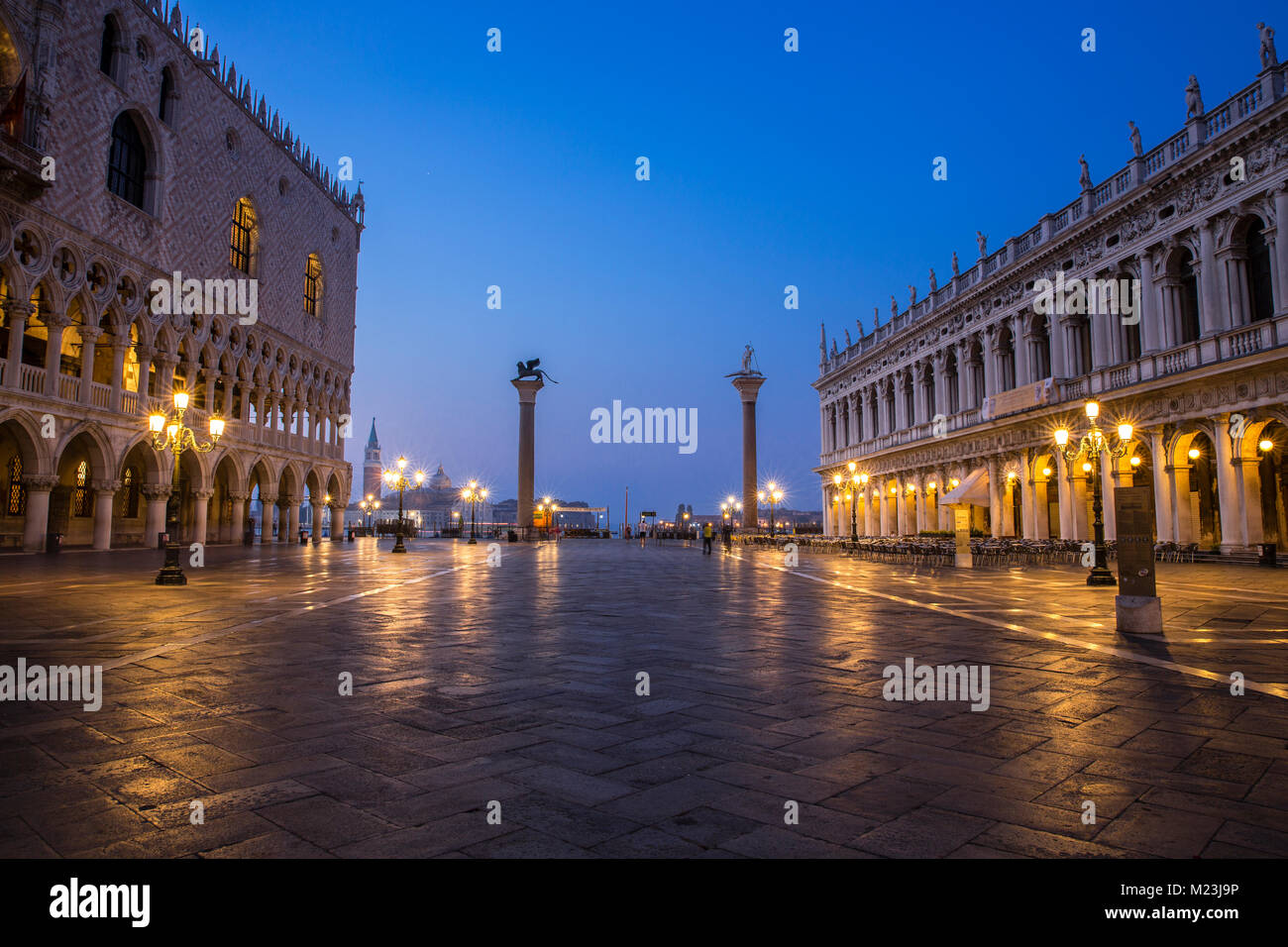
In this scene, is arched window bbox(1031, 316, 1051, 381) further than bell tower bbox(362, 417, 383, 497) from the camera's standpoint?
No

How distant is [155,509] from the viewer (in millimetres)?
29703

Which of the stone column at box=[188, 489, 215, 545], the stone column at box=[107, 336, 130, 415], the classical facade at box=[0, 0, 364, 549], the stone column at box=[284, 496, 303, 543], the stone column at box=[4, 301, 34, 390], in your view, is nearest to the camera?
the stone column at box=[4, 301, 34, 390]

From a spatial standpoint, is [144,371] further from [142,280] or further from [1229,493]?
[1229,493]

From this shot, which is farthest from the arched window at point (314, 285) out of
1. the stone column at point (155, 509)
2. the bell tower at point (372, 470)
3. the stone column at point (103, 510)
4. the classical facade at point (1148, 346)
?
the bell tower at point (372, 470)

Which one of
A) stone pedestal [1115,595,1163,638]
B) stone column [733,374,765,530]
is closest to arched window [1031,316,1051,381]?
stone column [733,374,765,530]

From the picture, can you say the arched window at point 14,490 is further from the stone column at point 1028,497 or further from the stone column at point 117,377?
the stone column at point 1028,497

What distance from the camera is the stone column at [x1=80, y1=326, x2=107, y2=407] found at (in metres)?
25.0

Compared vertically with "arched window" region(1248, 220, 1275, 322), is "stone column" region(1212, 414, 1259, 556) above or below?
below

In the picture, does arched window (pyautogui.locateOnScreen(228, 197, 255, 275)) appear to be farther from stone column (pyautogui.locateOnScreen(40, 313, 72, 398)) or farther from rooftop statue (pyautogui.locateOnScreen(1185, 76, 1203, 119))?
rooftop statue (pyautogui.locateOnScreen(1185, 76, 1203, 119))

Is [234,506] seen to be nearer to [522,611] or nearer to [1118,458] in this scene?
[522,611]

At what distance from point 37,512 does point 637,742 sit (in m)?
28.5

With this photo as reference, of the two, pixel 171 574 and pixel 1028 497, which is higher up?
pixel 1028 497

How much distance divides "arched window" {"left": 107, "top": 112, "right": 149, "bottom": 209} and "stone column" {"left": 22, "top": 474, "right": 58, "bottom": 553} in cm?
1145

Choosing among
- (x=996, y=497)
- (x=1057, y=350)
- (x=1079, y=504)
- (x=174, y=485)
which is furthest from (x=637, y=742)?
(x=996, y=497)
